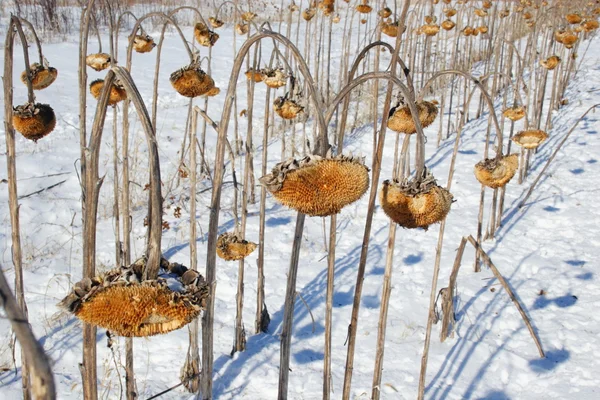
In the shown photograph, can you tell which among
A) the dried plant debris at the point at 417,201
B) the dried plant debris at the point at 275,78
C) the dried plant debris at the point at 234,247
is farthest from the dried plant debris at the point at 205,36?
the dried plant debris at the point at 417,201

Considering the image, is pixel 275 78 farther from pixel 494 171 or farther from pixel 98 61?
pixel 494 171

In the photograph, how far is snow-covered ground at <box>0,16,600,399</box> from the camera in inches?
88.6

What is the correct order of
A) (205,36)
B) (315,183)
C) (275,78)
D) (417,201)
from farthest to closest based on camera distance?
1. (205,36)
2. (275,78)
3. (417,201)
4. (315,183)

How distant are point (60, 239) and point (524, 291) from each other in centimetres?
311

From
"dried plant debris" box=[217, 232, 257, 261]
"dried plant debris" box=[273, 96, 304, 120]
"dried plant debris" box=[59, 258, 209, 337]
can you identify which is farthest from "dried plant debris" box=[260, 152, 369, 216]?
"dried plant debris" box=[273, 96, 304, 120]

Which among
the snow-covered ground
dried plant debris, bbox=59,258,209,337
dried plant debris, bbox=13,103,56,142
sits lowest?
the snow-covered ground

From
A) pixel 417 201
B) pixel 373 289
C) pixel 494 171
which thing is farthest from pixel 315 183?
pixel 373 289

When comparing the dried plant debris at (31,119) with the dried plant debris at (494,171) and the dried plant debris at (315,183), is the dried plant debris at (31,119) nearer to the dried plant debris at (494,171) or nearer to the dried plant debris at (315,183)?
A: the dried plant debris at (315,183)

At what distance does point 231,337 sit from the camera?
8.37ft

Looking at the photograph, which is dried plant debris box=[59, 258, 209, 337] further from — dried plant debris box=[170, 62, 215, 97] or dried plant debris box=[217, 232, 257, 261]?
dried plant debris box=[217, 232, 257, 261]

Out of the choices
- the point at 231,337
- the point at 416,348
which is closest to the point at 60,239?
the point at 231,337

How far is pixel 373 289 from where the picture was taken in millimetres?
3074

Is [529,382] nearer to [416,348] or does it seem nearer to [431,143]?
[416,348]

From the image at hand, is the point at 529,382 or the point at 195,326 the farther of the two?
the point at 529,382
